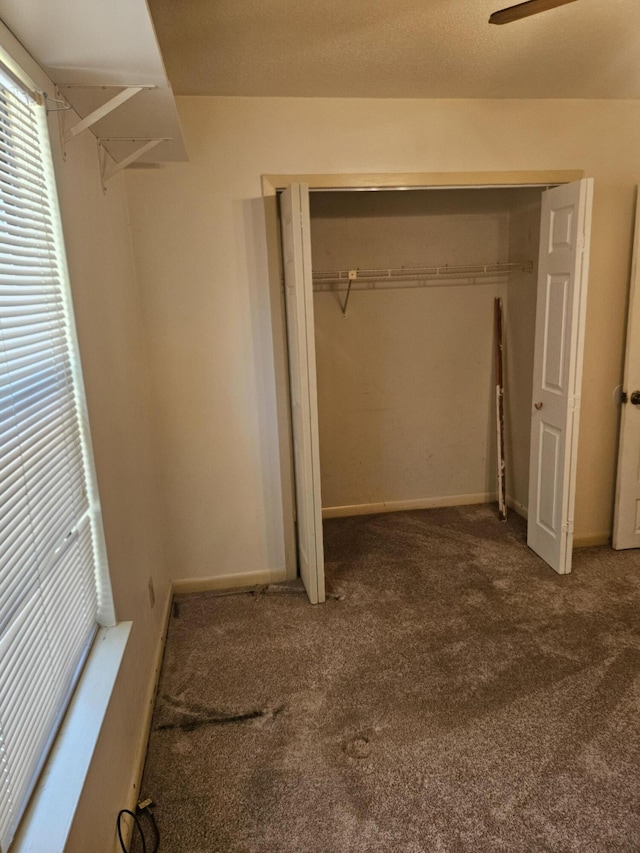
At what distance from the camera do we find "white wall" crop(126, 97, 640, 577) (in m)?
2.77

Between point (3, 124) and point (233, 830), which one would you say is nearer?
point (3, 124)

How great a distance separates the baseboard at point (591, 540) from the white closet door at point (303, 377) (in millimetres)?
1694

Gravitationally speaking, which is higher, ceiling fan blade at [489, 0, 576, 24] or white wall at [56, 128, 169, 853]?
ceiling fan blade at [489, 0, 576, 24]

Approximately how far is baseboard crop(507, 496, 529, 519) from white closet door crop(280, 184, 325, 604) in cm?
181

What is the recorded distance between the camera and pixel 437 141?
2.92 meters

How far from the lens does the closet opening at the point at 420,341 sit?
12.5 feet

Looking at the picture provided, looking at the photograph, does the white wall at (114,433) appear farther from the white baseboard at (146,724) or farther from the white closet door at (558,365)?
the white closet door at (558,365)

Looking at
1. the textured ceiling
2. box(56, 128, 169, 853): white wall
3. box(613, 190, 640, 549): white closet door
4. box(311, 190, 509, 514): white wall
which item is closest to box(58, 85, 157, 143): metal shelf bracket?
box(56, 128, 169, 853): white wall

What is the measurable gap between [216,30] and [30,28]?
3.38 feet

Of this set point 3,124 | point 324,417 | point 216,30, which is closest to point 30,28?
point 3,124

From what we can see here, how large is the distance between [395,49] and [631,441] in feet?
8.07

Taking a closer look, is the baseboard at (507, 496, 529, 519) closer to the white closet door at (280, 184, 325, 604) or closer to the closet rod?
the closet rod

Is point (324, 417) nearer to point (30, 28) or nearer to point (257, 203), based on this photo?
point (257, 203)

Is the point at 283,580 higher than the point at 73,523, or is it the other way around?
the point at 73,523
